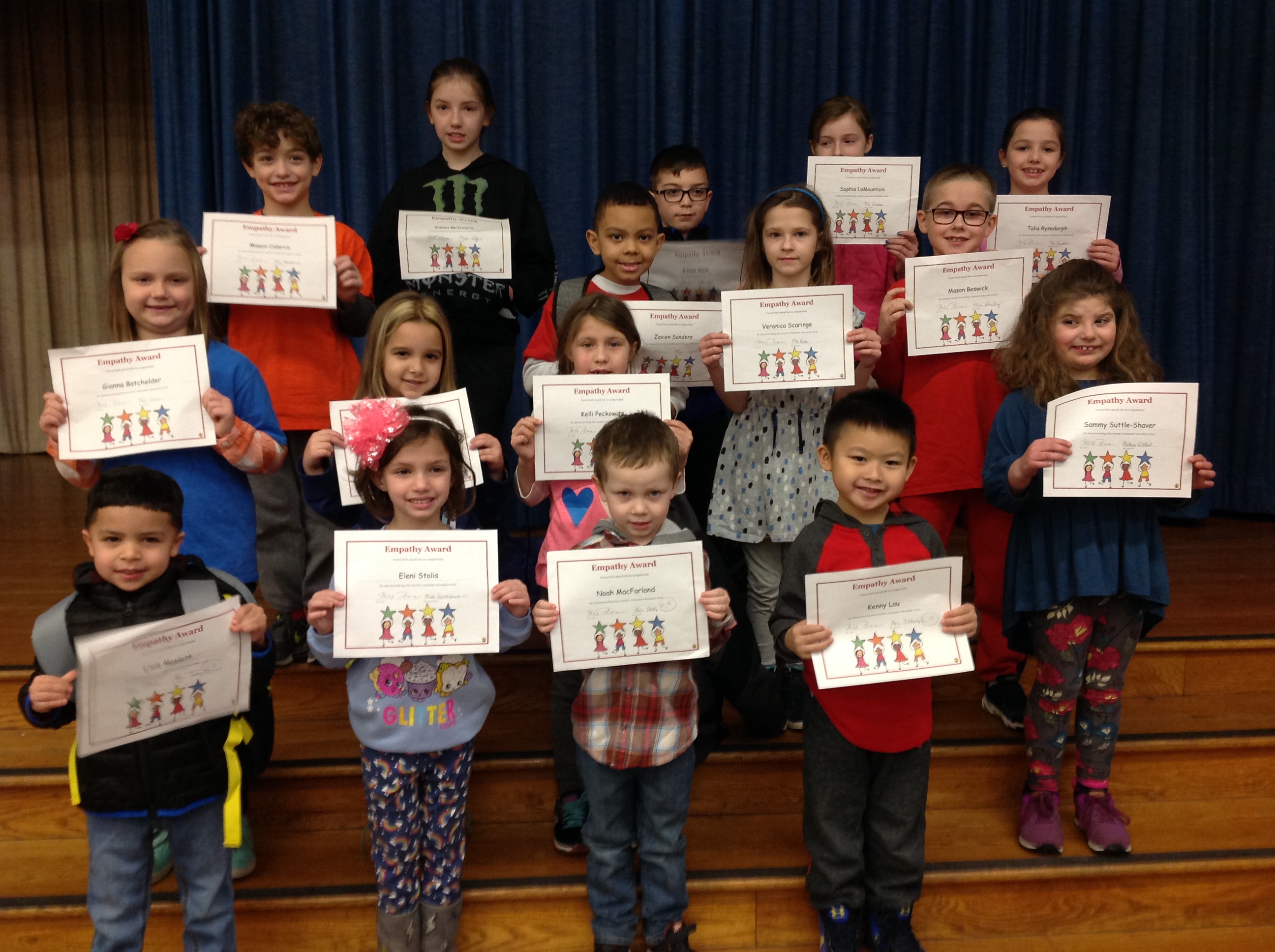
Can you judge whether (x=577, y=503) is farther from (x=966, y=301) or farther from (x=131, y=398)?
(x=966, y=301)

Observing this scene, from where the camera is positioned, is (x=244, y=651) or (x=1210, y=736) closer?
(x=244, y=651)

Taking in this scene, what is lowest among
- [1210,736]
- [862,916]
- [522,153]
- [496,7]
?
[862,916]

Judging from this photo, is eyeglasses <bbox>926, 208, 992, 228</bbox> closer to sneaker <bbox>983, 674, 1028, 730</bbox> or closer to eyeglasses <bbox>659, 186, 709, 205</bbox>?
eyeglasses <bbox>659, 186, 709, 205</bbox>

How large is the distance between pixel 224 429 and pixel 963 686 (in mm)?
2226

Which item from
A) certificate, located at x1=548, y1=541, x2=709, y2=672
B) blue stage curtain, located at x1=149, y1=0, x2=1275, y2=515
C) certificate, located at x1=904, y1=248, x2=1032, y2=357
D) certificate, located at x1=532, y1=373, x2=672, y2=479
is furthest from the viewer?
blue stage curtain, located at x1=149, y1=0, x2=1275, y2=515

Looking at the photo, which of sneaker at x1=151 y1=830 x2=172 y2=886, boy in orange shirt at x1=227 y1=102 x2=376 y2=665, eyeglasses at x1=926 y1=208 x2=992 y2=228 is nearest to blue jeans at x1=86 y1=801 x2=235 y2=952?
sneaker at x1=151 y1=830 x2=172 y2=886

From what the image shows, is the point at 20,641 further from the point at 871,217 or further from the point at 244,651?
the point at 871,217

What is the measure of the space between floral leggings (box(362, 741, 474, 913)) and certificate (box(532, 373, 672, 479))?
72 cm

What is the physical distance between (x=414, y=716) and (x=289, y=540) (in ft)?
3.39

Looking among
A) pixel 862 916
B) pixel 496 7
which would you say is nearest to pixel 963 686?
pixel 862 916

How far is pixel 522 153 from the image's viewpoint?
4.49 m

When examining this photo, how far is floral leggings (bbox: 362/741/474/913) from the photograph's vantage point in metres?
2.10

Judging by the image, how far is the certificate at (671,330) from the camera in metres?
2.67

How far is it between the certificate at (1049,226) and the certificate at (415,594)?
5.88 feet
